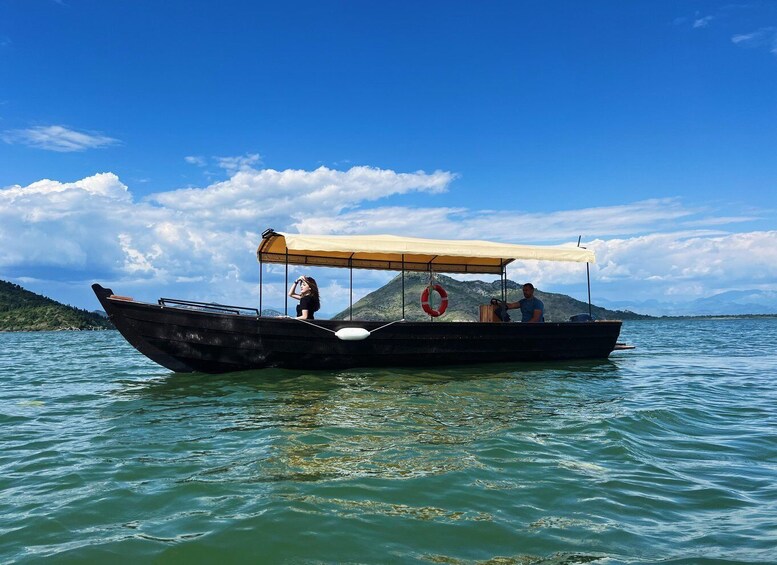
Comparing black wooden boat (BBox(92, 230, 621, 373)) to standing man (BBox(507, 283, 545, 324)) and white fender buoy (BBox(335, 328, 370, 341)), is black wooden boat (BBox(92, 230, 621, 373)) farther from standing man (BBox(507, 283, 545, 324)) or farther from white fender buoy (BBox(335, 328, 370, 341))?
standing man (BBox(507, 283, 545, 324))

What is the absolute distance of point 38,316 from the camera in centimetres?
9975

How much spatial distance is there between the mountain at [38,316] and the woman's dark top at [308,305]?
94963 millimetres

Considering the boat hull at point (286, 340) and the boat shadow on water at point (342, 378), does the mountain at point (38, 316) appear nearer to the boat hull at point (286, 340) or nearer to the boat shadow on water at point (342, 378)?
the boat hull at point (286, 340)

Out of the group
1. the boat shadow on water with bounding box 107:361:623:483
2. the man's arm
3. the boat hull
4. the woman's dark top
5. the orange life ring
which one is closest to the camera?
the boat shadow on water with bounding box 107:361:623:483

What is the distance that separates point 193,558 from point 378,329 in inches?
374

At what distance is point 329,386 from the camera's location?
11164 millimetres

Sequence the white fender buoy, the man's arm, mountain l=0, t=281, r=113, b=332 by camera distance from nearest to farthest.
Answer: the white fender buoy
the man's arm
mountain l=0, t=281, r=113, b=332

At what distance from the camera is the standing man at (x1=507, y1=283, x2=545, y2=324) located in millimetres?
15516

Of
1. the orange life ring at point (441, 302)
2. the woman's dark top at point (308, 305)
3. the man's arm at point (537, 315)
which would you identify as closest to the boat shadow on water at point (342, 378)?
the man's arm at point (537, 315)

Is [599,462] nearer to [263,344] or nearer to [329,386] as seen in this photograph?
[329,386]

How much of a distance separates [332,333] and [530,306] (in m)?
6.16

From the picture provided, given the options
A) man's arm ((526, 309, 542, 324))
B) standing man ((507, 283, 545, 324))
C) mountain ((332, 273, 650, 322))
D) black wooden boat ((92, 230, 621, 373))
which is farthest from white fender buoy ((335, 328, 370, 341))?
mountain ((332, 273, 650, 322))

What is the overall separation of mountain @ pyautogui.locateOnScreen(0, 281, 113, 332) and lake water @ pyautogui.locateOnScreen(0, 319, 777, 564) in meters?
99.1

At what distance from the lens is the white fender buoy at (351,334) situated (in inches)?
503
